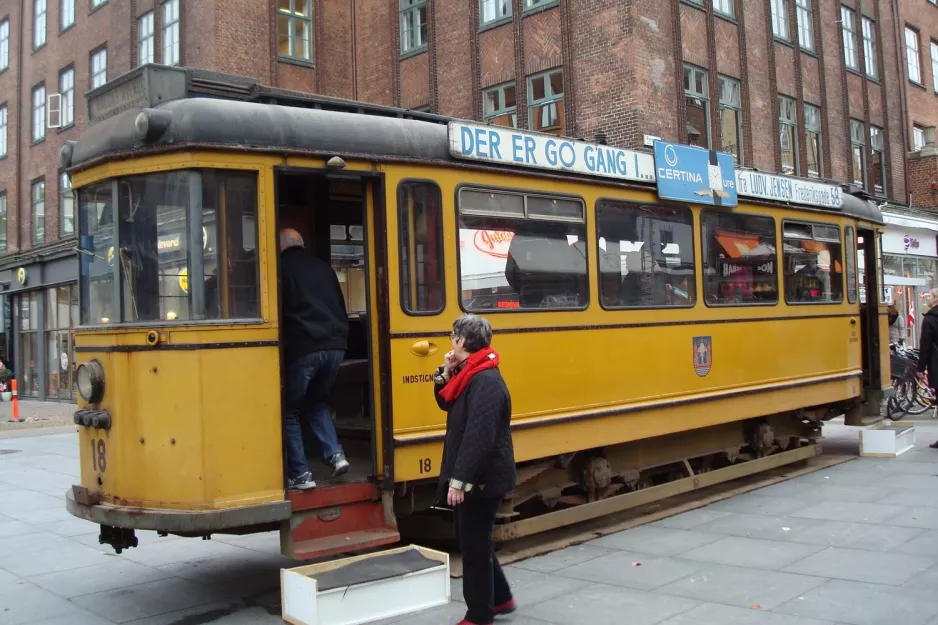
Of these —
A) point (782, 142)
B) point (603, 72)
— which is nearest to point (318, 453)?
point (603, 72)

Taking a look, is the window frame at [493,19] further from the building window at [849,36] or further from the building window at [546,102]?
the building window at [849,36]

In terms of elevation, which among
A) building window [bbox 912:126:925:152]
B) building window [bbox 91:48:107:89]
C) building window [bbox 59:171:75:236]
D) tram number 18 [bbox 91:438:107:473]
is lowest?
tram number 18 [bbox 91:438:107:473]

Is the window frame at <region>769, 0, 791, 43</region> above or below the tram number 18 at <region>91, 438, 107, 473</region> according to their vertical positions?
above

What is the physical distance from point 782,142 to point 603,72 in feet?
21.7

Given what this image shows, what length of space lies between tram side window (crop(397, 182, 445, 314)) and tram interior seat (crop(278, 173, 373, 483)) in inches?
30.1

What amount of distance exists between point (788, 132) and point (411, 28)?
961cm

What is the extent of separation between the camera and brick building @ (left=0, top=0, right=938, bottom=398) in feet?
60.7

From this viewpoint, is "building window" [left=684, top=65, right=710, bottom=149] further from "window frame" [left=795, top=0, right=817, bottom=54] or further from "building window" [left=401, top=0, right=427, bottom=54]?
"building window" [left=401, top=0, right=427, bottom=54]

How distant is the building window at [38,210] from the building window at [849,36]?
79.2 ft

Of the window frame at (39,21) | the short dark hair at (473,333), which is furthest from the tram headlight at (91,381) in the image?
the window frame at (39,21)

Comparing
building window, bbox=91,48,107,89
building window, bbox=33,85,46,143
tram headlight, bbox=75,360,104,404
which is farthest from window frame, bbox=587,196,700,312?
building window, bbox=33,85,46,143

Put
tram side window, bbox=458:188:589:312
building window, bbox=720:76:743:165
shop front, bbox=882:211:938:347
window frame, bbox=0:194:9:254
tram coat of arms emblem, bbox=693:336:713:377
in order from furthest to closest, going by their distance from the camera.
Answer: window frame, bbox=0:194:9:254 < shop front, bbox=882:211:938:347 < building window, bbox=720:76:743:165 < tram coat of arms emblem, bbox=693:336:713:377 < tram side window, bbox=458:188:589:312

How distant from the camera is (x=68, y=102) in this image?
27797 mm

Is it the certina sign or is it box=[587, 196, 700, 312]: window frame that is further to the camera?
box=[587, 196, 700, 312]: window frame
